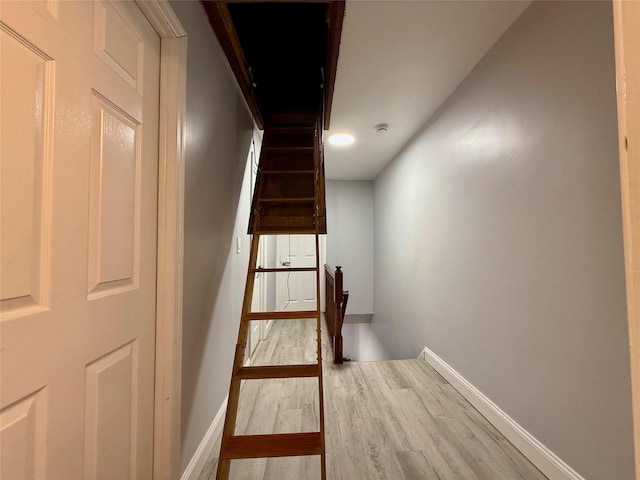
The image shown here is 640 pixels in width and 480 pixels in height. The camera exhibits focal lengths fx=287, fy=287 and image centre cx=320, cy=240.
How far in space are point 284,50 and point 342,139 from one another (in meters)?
1.11

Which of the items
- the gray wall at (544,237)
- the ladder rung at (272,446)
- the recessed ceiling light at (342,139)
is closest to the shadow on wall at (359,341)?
the gray wall at (544,237)

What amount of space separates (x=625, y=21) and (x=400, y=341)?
3825 mm

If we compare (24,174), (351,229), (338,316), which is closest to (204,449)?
(24,174)

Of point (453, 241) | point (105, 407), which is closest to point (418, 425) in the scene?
point (453, 241)

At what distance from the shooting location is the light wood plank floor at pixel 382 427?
5.17 ft

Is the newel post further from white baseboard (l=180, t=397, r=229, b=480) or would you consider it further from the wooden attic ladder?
white baseboard (l=180, t=397, r=229, b=480)

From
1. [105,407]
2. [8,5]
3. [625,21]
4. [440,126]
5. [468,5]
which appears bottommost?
[105,407]

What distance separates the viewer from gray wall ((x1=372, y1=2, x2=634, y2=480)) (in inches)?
48.3

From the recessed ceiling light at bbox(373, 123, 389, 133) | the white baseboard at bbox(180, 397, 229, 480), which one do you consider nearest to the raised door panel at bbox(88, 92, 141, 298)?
the white baseboard at bbox(180, 397, 229, 480)

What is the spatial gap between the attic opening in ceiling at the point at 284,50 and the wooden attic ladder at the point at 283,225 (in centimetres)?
28

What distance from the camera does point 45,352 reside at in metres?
0.70

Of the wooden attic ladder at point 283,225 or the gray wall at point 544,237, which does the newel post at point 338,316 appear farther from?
the gray wall at point 544,237

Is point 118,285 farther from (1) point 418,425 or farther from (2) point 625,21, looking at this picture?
(1) point 418,425

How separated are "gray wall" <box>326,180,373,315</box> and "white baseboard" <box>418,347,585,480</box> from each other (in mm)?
3025
